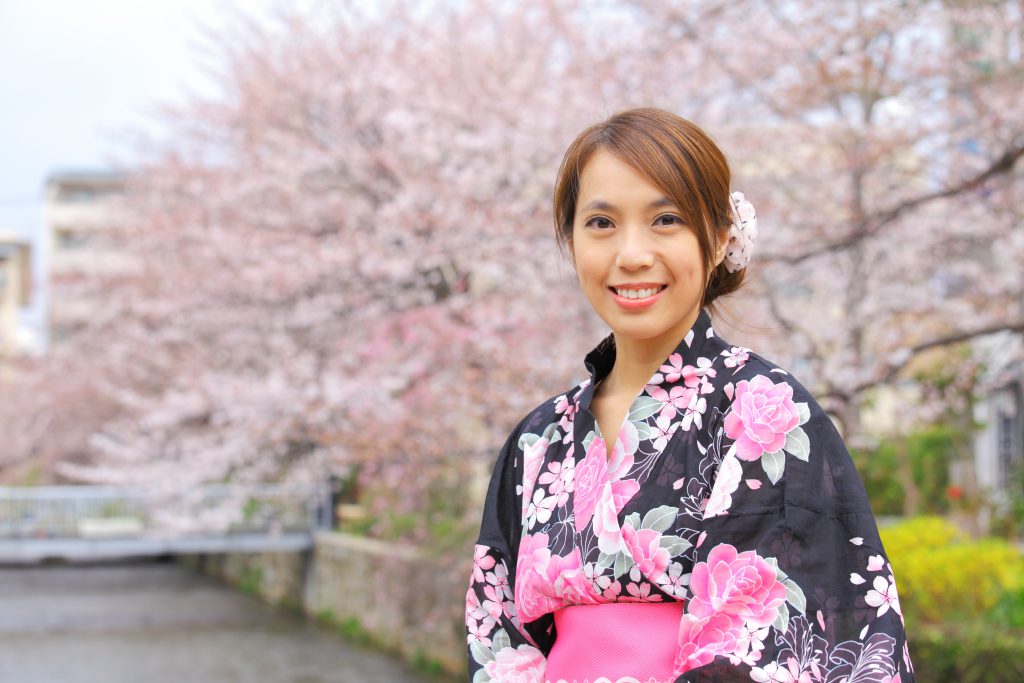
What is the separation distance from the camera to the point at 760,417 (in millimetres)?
1355

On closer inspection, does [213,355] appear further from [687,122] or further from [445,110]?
[687,122]

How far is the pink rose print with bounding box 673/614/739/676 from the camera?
129cm

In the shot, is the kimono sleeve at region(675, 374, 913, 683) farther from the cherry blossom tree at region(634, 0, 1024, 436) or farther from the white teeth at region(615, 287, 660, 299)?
the cherry blossom tree at region(634, 0, 1024, 436)

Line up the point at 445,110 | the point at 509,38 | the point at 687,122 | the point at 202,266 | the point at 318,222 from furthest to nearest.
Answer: the point at 202,266 < the point at 318,222 < the point at 509,38 < the point at 445,110 < the point at 687,122

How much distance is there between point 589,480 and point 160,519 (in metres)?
11.8

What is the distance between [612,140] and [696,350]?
0.28 meters

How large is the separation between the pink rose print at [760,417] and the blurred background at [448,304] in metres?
3.56

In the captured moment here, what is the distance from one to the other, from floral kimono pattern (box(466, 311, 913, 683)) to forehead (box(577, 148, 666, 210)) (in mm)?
184

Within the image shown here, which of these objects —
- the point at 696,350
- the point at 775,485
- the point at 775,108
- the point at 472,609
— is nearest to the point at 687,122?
the point at 696,350

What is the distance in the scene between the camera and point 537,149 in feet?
27.8

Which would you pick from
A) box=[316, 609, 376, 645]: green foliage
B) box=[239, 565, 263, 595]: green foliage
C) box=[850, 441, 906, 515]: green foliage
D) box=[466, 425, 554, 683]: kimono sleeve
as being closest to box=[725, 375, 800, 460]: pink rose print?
box=[466, 425, 554, 683]: kimono sleeve

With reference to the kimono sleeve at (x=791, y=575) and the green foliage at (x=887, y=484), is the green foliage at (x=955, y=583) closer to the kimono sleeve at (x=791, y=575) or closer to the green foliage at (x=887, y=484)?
the kimono sleeve at (x=791, y=575)

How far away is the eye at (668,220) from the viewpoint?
147cm

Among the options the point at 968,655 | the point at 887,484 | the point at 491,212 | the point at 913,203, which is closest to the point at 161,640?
the point at 491,212
